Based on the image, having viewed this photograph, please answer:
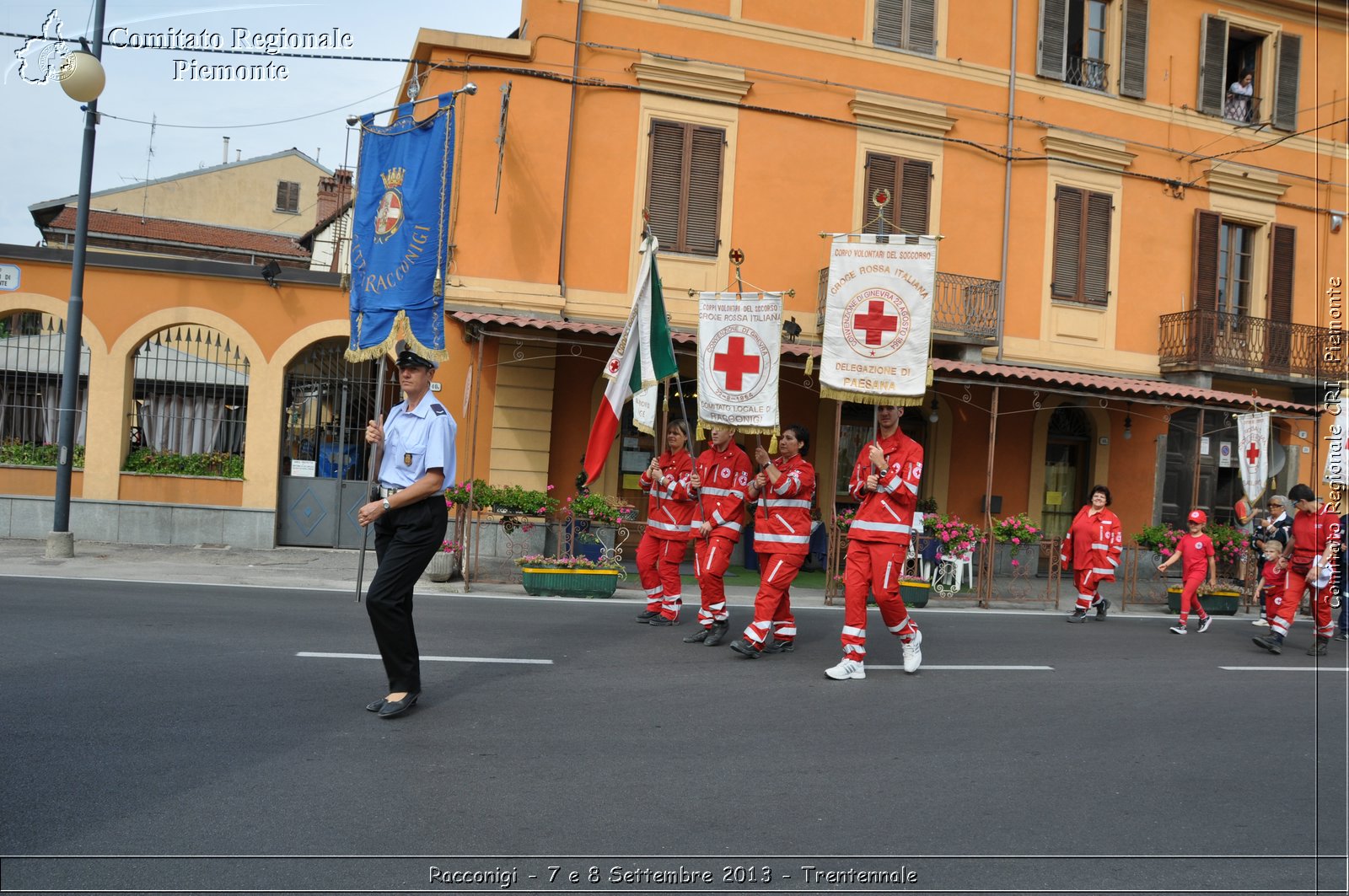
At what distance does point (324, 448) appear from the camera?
16.3 meters

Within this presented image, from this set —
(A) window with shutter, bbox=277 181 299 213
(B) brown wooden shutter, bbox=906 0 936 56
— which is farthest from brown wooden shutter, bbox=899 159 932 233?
(A) window with shutter, bbox=277 181 299 213

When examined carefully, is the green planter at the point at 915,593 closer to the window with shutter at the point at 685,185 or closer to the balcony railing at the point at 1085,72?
the window with shutter at the point at 685,185

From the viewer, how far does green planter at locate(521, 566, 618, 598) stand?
39.9 ft

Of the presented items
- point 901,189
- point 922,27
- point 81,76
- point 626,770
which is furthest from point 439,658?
point 922,27

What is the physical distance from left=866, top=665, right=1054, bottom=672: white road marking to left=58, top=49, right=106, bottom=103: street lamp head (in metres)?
11.4

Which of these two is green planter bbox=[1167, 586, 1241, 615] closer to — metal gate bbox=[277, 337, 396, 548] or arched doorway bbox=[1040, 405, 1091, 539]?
arched doorway bbox=[1040, 405, 1091, 539]

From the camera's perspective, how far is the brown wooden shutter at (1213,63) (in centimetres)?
1991

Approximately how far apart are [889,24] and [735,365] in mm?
10921

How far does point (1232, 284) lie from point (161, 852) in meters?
21.8

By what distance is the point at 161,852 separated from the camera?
3.79 metres

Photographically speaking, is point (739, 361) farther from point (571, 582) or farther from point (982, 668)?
point (571, 582)

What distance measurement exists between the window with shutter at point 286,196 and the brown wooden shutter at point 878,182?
27.7m

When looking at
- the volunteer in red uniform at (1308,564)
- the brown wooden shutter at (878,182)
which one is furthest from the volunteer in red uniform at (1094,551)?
the brown wooden shutter at (878,182)

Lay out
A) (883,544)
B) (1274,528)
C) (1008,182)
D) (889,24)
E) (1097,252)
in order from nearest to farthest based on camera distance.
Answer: (883,544) → (1274,528) → (889,24) → (1008,182) → (1097,252)
